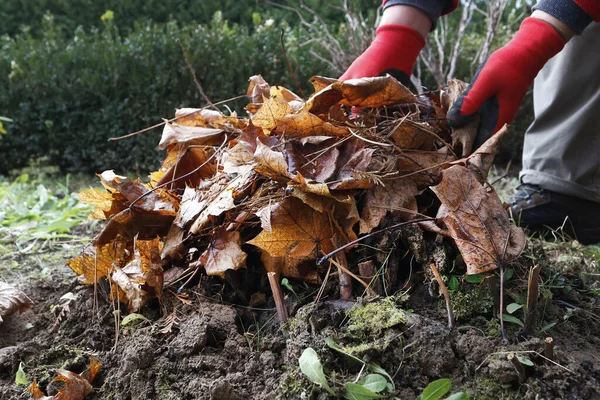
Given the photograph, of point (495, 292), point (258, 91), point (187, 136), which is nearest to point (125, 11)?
point (258, 91)

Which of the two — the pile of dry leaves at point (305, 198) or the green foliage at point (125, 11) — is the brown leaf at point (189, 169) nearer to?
the pile of dry leaves at point (305, 198)

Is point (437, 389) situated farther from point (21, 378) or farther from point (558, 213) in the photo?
point (558, 213)

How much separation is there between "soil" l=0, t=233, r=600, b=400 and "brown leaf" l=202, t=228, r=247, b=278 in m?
0.11

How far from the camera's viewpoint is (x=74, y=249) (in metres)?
2.53

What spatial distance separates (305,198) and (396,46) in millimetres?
1000

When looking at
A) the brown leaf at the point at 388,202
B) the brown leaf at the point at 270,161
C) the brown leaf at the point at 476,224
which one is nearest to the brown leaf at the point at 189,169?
the brown leaf at the point at 270,161

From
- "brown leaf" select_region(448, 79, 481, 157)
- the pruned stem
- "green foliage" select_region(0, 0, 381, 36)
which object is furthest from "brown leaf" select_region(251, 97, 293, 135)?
"green foliage" select_region(0, 0, 381, 36)

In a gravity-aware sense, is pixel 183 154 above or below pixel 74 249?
above

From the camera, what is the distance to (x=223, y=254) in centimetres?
136

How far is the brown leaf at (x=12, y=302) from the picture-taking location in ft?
5.22

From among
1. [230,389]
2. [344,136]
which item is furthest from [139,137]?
[230,389]

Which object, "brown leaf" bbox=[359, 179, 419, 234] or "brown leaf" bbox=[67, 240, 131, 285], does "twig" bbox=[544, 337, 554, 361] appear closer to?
"brown leaf" bbox=[359, 179, 419, 234]

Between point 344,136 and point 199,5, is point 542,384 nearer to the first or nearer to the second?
point 344,136

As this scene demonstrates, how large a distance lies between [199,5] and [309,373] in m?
9.73
